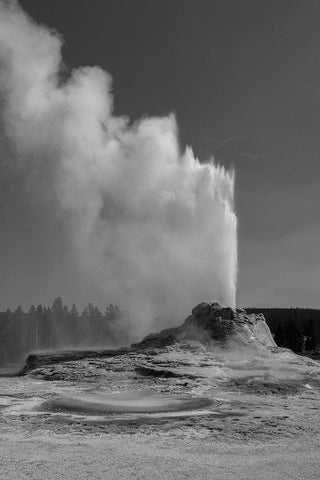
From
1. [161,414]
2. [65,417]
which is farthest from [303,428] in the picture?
[65,417]

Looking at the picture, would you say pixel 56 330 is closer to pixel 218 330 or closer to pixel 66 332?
pixel 66 332

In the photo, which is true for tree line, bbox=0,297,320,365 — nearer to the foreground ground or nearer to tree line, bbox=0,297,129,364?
tree line, bbox=0,297,129,364

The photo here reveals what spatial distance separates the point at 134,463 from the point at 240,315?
31.6 metres

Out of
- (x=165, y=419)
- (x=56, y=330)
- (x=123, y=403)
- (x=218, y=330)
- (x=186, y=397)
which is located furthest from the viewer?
(x=56, y=330)

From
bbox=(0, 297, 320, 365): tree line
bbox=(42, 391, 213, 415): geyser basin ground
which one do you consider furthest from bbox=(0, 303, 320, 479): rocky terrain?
bbox=(0, 297, 320, 365): tree line

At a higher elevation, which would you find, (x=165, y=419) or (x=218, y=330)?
(x=218, y=330)

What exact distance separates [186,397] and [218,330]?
16.6 metres

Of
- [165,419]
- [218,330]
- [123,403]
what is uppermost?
[218,330]

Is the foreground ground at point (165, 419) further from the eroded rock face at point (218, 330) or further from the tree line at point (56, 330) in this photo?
the tree line at point (56, 330)

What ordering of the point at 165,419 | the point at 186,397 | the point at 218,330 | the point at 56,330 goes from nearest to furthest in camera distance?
the point at 165,419, the point at 186,397, the point at 218,330, the point at 56,330

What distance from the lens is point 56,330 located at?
309 ft

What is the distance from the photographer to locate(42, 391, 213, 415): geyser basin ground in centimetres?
2142

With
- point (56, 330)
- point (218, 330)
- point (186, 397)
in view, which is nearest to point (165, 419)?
point (186, 397)

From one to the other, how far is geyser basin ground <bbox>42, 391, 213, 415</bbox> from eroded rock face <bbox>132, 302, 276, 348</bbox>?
613 inches
